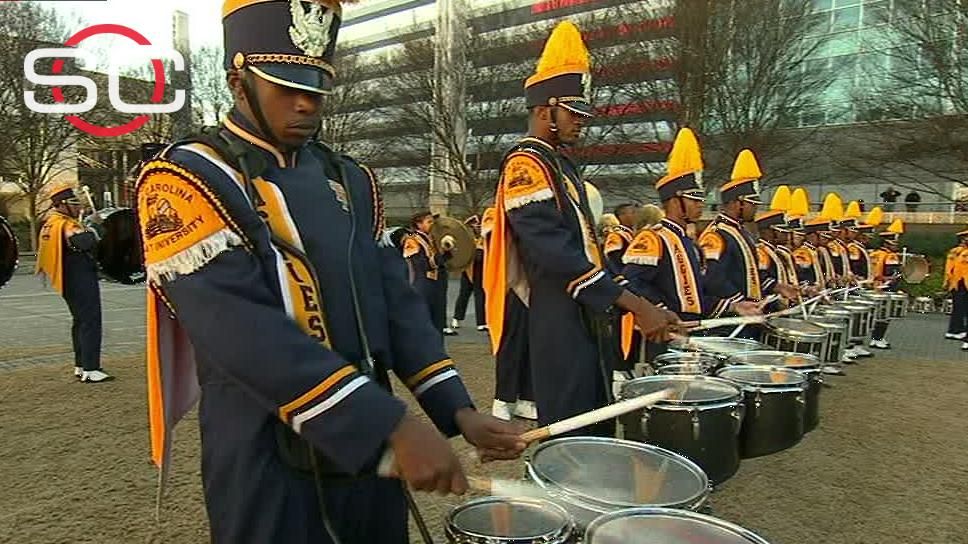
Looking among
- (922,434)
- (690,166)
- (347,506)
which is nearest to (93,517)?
(347,506)

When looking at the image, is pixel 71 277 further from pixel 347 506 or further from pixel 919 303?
pixel 919 303

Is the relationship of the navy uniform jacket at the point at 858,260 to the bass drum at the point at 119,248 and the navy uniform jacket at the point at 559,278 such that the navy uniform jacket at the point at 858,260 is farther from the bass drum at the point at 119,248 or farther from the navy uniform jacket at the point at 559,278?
the bass drum at the point at 119,248

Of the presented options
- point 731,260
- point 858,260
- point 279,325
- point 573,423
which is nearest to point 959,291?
point 858,260

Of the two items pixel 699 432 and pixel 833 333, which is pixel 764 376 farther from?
pixel 833 333

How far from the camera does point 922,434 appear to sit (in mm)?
6590

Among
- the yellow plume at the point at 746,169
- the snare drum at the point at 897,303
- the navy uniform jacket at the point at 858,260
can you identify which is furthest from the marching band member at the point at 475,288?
the navy uniform jacket at the point at 858,260

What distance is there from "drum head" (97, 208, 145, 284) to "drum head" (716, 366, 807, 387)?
7.02m

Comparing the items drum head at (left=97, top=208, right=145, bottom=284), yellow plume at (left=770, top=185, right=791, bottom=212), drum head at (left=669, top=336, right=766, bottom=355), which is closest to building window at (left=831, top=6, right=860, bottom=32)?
yellow plume at (left=770, top=185, right=791, bottom=212)

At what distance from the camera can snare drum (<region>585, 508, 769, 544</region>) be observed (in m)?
1.92

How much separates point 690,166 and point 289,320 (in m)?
4.86

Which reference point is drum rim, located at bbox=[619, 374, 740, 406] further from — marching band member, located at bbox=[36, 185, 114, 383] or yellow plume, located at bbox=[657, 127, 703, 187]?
marching band member, located at bbox=[36, 185, 114, 383]

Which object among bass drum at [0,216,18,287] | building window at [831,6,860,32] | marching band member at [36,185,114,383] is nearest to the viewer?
bass drum at [0,216,18,287]

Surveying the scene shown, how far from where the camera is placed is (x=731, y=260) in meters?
6.70

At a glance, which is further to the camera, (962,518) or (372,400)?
(962,518)
